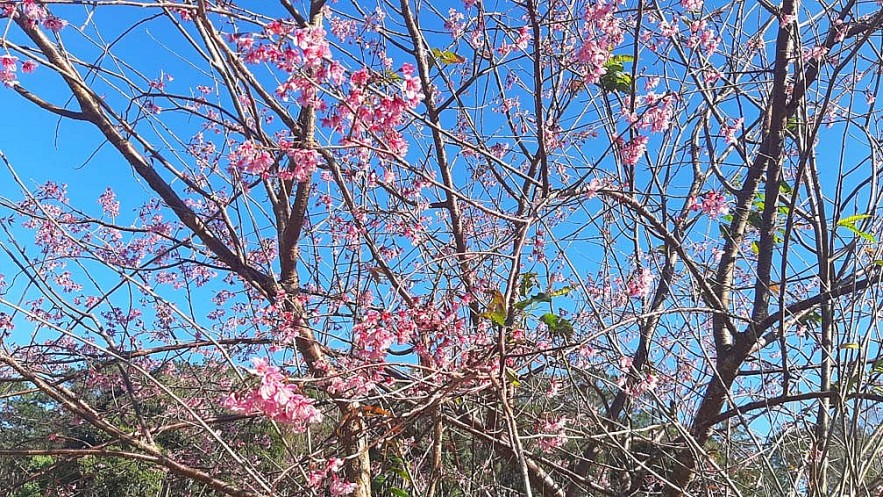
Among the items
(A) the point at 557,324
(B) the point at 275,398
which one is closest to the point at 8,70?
(B) the point at 275,398

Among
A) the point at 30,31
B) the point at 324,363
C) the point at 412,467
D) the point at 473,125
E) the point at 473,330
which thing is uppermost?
the point at 473,125

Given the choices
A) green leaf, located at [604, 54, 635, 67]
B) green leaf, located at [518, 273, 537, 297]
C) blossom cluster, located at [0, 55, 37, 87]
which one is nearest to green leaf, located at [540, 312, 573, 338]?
green leaf, located at [518, 273, 537, 297]

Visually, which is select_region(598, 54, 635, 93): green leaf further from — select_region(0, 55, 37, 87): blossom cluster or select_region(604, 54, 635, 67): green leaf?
select_region(0, 55, 37, 87): blossom cluster

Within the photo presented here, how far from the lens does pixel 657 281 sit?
3.34m

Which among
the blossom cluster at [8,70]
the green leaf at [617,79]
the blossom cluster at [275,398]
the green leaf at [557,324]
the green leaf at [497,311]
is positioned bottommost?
the blossom cluster at [275,398]

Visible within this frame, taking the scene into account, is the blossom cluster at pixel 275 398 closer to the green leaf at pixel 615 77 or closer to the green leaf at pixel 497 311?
the green leaf at pixel 497 311

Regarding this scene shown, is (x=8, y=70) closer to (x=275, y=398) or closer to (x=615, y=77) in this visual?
(x=275, y=398)

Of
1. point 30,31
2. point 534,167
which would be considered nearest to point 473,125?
point 534,167

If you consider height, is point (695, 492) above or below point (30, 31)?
below

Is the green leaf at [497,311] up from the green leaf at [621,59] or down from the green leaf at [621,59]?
down

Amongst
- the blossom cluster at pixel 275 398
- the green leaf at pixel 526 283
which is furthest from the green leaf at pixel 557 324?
the blossom cluster at pixel 275 398

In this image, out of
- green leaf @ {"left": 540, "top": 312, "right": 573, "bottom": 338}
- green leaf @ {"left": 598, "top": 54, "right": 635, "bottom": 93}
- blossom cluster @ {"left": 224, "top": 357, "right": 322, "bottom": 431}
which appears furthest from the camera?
green leaf @ {"left": 598, "top": 54, "right": 635, "bottom": 93}

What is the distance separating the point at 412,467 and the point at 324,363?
2.75ft

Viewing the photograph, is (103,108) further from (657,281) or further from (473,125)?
(657,281)
